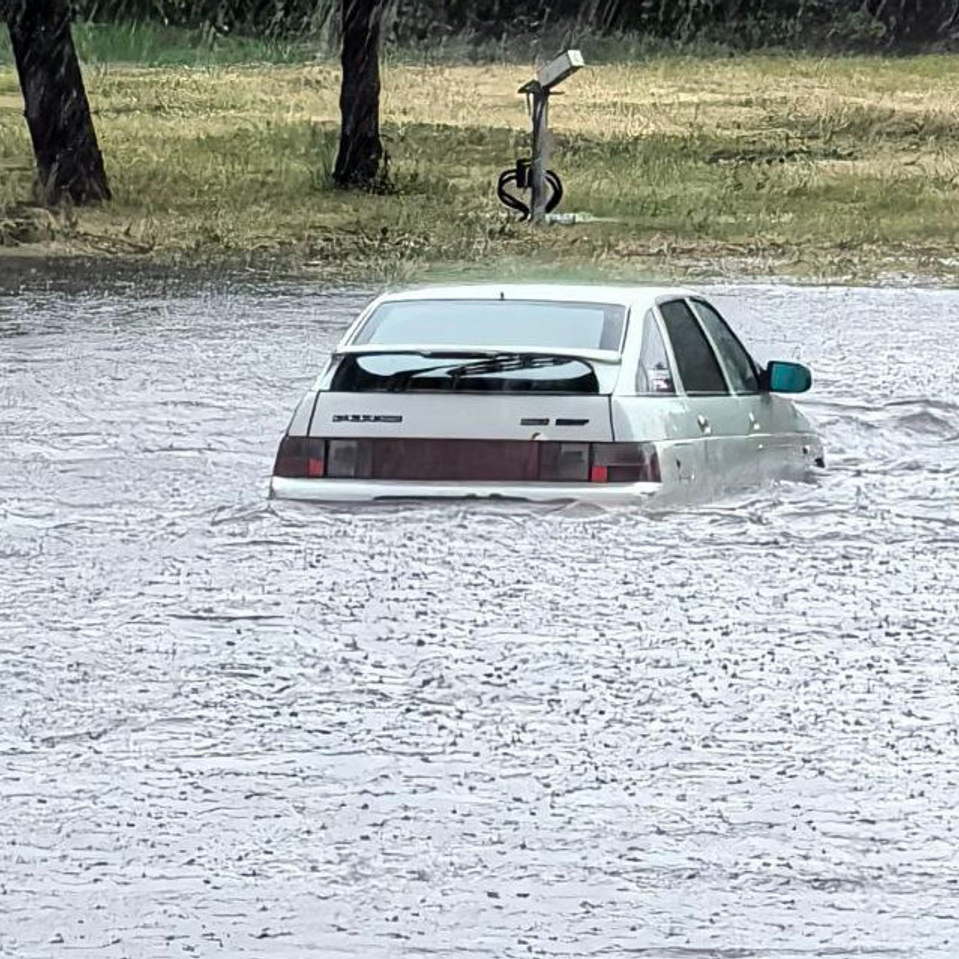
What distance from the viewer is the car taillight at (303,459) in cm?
1189

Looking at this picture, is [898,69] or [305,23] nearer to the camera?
[305,23]

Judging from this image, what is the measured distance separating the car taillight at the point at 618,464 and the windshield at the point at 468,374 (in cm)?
27

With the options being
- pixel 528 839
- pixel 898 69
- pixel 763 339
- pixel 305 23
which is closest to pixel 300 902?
pixel 528 839

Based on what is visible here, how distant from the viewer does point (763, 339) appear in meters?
25.1

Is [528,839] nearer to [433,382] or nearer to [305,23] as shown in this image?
[433,382]

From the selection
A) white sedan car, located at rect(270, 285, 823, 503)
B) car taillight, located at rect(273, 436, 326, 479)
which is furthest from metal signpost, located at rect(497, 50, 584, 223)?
car taillight, located at rect(273, 436, 326, 479)

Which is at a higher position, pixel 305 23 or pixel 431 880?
pixel 431 880

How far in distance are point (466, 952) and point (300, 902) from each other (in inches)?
23.9

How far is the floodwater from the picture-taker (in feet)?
→ 21.9

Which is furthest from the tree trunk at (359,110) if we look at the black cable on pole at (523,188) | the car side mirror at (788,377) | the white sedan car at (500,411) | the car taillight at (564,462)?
the car taillight at (564,462)

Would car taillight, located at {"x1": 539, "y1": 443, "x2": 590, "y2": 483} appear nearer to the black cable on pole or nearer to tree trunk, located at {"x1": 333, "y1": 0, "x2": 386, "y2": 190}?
the black cable on pole

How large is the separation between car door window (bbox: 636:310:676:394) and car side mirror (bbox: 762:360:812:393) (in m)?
0.93

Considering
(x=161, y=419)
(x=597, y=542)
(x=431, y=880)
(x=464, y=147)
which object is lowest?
(x=464, y=147)

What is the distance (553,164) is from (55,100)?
1307cm
